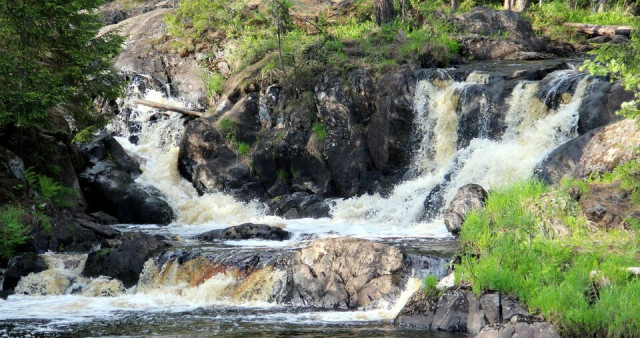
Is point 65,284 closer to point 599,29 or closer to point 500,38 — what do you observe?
point 500,38

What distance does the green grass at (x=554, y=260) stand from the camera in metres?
8.21

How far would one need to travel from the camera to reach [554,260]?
382 inches

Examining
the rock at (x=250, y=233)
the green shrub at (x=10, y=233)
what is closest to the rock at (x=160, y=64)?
the rock at (x=250, y=233)

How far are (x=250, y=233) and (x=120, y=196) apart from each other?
599 cm

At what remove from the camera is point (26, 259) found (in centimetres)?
1384

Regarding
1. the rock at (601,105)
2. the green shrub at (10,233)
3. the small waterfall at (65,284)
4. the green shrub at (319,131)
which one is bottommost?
the small waterfall at (65,284)

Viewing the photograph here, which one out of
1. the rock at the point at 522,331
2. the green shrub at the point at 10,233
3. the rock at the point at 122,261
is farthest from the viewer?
the green shrub at the point at 10,233

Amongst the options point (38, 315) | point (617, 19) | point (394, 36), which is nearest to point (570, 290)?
point (38, 315)

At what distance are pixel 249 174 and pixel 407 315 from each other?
1245cm

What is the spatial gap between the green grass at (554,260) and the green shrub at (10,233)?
28.1 feet

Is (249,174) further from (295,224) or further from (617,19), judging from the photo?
(617,19)

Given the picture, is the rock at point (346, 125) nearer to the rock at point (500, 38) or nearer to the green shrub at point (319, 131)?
the green shrub at point (319, 131)

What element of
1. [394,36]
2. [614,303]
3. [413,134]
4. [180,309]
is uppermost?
[394,36]

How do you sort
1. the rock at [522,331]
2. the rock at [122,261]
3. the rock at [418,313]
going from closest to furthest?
1. the rock at [522,331]
2. the rock at [418,313]
3. the rock at [122,261]
